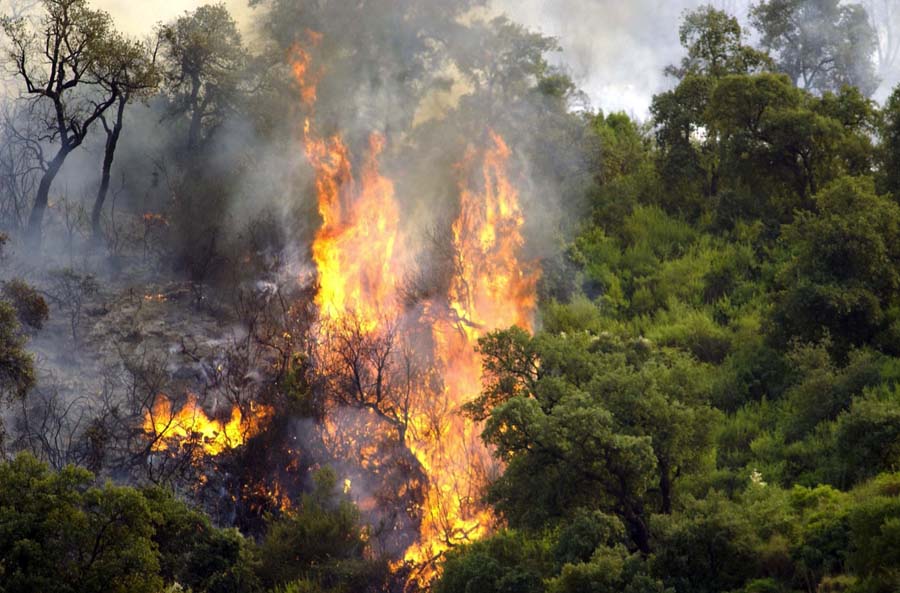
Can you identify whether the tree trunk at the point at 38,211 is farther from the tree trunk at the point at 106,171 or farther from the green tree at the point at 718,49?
the green tree at the point at 718,49

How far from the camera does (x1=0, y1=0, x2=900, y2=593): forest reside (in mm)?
24891

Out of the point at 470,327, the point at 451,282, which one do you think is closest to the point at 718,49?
the point at 451,282

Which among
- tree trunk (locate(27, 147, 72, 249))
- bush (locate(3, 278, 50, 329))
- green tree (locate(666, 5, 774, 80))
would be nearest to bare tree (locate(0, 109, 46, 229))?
tree trunk (locate(27, 147, 72, 249))

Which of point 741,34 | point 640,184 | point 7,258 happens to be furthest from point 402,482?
point 741,34

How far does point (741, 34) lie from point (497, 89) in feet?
33.4

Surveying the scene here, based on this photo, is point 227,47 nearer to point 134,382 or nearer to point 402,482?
point 134,382

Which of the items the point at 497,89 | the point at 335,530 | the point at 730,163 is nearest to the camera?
the point at 335,530

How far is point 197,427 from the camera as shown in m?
34.4

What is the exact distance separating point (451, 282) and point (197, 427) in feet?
31.0

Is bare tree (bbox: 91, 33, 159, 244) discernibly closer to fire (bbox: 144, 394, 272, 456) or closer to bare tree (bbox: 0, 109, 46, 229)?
bare tree (bbox: 0, 109, 46, 229)

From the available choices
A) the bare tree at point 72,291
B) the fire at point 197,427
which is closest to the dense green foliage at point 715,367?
the fire at point 197,427

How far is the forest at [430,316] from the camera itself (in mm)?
24891

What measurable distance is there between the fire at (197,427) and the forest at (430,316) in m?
0.09

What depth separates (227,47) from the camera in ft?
146
